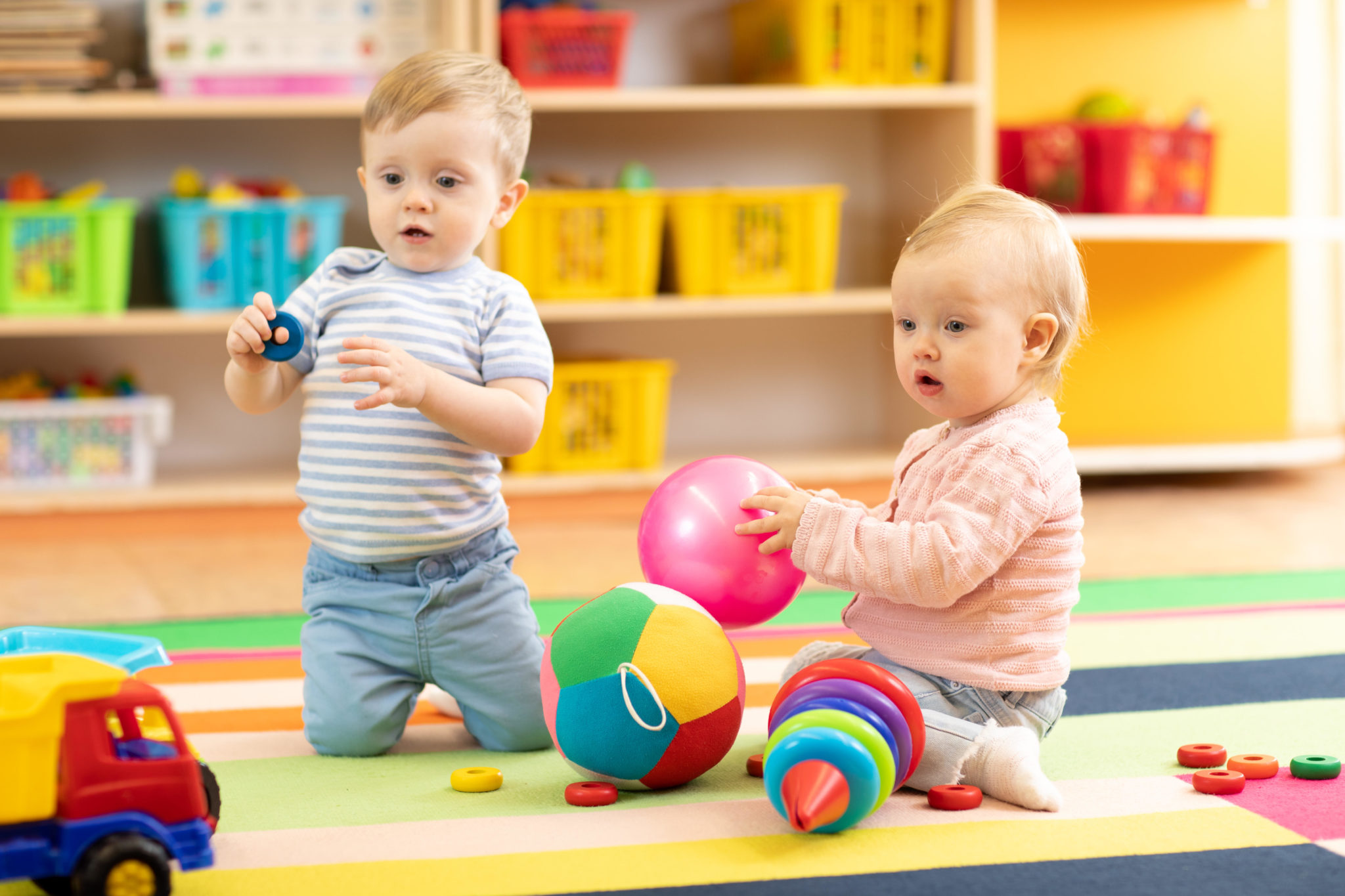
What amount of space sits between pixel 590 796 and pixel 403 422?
13.3 inches

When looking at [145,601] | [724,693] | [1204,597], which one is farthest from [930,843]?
[145,601]

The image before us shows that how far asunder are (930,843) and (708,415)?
186cm

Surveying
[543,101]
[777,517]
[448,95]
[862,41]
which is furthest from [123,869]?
[862,41]

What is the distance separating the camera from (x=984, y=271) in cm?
97

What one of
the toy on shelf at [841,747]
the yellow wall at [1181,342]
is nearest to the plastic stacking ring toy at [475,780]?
the toy on shelf at [841,747]

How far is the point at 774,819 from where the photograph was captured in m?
0.90

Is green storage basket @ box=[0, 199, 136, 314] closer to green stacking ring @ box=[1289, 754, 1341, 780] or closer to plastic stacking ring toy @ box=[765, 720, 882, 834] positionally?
plastic stacking ring toy @ box=[765, 720, 882, 834]

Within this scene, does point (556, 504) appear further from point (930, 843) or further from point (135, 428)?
point (930, 843)

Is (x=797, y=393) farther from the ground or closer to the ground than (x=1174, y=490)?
farther from the ground

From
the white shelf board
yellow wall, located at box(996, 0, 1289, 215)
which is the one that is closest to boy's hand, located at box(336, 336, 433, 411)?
the white shelf board

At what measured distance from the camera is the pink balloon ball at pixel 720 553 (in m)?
1.06

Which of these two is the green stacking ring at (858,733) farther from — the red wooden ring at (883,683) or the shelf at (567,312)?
the shelf at (567,312)

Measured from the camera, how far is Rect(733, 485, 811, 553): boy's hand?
1.03m

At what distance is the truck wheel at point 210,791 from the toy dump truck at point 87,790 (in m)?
0.06
